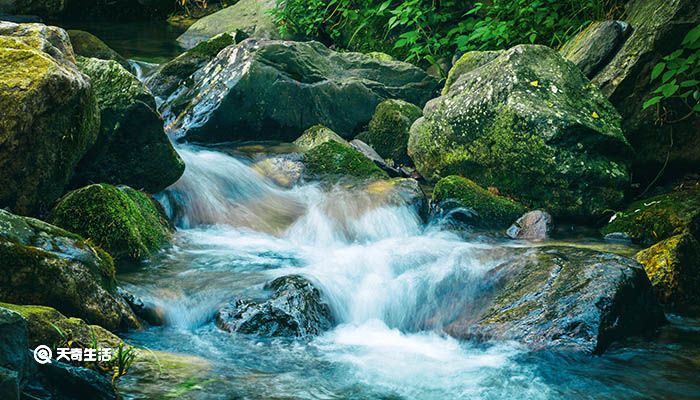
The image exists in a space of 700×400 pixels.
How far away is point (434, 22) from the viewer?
37.3 feet

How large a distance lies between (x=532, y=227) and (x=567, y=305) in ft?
7.32

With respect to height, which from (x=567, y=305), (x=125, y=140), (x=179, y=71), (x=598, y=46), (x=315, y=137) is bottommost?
(x=567, y=305)

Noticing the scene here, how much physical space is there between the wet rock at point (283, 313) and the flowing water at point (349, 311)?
94 millimetres

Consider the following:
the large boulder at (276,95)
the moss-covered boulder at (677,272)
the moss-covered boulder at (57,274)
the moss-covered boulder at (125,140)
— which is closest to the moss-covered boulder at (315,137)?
the large boulder at (276,95)

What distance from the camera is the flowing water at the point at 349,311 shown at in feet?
14.3

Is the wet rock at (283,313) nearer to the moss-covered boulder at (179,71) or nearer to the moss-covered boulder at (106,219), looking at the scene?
the moss-covered boulder at (106,219)

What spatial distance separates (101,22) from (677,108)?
14448 millimetres

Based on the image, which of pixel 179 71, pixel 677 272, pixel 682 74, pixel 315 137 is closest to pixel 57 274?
pixel 677 272

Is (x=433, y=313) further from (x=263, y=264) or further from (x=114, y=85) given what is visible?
(x=114, y=85)

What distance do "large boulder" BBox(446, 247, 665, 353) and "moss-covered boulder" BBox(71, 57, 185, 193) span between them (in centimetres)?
321

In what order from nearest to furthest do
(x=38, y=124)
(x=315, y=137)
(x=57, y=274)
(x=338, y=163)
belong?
(x=57, y=274)
(x=38, y=124)
(x=338, y=163)
(x=315, y=137)

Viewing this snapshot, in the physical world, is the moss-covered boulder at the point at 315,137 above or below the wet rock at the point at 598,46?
below

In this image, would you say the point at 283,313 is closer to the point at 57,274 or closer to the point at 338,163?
the point at 57,274

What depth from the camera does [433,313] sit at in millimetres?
5504
